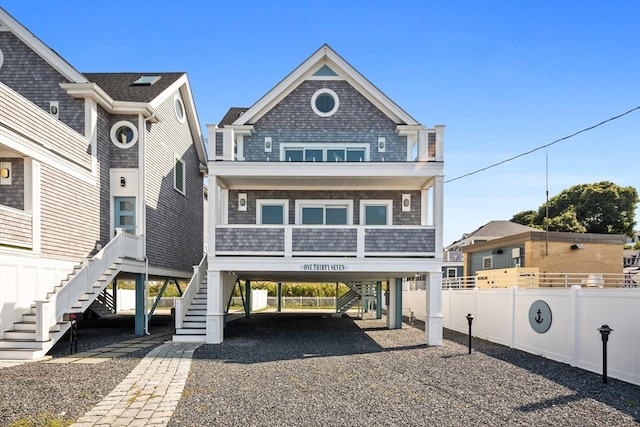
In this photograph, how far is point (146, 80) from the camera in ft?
62.4

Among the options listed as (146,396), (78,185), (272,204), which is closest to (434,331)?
(272,204)

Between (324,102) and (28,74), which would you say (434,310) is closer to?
(324,102)

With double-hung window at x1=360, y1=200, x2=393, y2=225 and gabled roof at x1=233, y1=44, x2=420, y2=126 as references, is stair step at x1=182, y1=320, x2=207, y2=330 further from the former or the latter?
gabled roof at x1=233, y1=44, x2=420, y2=126

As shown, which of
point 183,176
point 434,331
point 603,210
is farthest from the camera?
point 603,210

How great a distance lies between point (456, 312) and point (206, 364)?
35.8 ft

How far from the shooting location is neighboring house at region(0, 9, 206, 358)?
11555mm

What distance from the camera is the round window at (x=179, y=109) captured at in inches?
791

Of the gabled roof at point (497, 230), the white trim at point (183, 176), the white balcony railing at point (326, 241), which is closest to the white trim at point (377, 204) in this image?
the white balcony railing at point (326, 241)

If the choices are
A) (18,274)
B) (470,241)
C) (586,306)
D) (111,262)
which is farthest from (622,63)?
(470,241)

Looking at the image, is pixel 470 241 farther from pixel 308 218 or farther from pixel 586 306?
pixel 586 306

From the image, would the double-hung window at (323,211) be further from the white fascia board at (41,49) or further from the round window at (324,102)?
the white fascia board at (41,49)

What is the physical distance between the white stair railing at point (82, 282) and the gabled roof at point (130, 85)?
5.27 meters

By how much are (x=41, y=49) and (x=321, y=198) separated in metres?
10.7

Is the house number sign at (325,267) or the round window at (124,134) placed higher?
the round window at (124,134)
